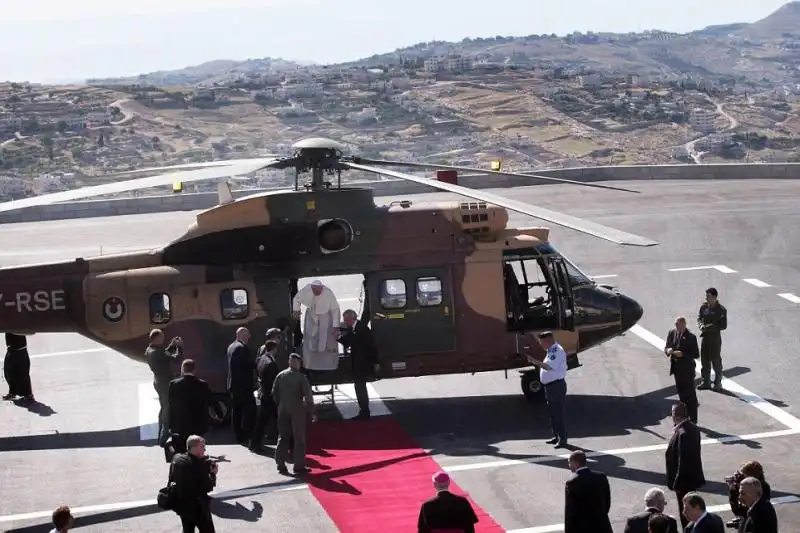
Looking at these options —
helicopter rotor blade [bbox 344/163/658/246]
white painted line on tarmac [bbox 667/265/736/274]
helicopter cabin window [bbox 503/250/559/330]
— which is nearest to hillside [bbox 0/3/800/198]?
white painted line on tarmac [bbox 667/265/736/274]

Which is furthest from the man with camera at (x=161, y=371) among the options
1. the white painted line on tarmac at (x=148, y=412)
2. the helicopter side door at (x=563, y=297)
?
the helicopter side door at (x=563, y=297)

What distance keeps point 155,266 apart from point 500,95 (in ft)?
325

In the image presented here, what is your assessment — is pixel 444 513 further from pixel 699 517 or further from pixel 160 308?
pixel 160 308

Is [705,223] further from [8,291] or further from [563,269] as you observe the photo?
[8,291]

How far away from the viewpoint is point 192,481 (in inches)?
444

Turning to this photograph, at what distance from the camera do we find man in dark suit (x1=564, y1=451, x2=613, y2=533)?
10.8 metres

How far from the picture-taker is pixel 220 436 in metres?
16.1

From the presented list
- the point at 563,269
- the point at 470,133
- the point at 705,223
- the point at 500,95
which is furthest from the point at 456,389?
the point at 500,95

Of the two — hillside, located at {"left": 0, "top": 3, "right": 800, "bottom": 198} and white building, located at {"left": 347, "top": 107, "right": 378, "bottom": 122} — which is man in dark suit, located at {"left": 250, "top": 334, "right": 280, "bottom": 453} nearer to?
hillside, located at {"left": 0, "top": 3, "right": 800, "bottom": 198}

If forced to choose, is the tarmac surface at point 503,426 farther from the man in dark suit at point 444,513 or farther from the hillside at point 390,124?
the hillside at point 390,124

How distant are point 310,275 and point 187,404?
3349 mm

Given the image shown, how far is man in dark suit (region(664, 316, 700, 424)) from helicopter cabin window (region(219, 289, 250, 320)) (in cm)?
608

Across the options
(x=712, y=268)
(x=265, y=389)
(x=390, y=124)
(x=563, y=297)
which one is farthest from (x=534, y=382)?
(x=390, y=124)

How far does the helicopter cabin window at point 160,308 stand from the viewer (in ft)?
54.6
